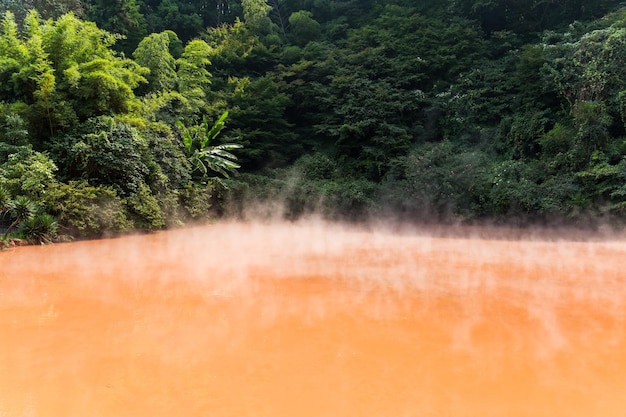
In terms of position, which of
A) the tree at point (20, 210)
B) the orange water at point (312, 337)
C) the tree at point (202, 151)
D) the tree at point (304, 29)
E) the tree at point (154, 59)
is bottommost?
the orange water at point (312, 337)

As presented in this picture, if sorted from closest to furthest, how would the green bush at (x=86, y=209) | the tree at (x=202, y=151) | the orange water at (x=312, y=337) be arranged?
the orange water at (x=312, y=337) < the green bush at (x=86, y=209) < the tree at (x=202, y=151)

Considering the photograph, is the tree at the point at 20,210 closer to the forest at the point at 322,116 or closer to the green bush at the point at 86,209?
the forest at the point at 322,116

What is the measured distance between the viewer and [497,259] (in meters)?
6.68

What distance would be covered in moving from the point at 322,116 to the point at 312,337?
45.1 feet

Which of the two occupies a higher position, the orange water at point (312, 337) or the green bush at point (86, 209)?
the green bush at point (86, 209)

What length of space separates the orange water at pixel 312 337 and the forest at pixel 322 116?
134 inches

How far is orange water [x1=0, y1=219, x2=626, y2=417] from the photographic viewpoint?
240 centimetres

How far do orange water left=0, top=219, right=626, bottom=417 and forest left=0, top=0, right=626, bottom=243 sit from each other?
3.40 metres

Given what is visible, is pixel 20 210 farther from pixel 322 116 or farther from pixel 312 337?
pixel 322 116

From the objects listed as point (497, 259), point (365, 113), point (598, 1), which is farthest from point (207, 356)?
point (598, 1)

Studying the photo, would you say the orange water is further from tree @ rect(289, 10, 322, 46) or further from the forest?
tree @ rect(289, 10, 322, 46)

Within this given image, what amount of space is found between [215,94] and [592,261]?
13154 mm

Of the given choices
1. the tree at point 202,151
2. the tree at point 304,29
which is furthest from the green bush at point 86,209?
the tree at point 304,29

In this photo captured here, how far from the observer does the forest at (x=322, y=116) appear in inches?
360
